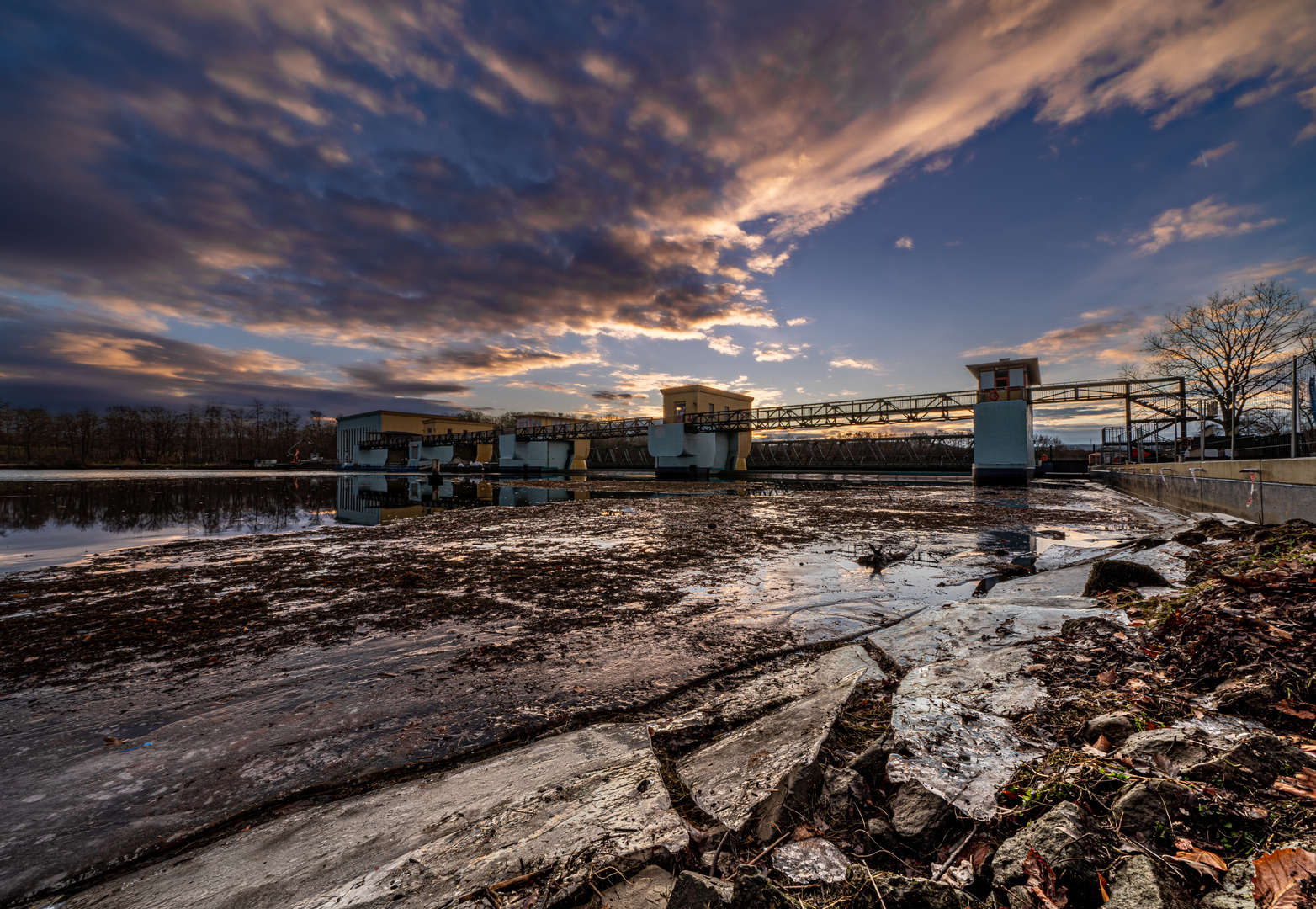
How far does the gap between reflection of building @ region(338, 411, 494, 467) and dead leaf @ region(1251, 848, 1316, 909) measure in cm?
6598

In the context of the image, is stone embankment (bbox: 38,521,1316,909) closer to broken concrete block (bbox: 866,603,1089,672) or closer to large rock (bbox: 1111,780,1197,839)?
large rock (bbox: 1111,780,1197,839)

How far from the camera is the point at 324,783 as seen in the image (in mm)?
2338

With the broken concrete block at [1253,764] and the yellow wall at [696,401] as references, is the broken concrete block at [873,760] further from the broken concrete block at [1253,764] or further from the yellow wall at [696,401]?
the yellow wall at [696,401]

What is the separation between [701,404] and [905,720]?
151ft

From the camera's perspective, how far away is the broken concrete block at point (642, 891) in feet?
4.78

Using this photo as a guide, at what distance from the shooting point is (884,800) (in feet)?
6.13

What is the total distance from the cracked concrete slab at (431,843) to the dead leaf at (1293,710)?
Answer: 265 centimetres

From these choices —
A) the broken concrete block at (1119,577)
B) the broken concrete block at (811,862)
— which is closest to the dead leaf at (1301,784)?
the broken concrete block at (811,862)

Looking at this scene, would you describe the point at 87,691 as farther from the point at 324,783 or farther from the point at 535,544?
the point at 535,544

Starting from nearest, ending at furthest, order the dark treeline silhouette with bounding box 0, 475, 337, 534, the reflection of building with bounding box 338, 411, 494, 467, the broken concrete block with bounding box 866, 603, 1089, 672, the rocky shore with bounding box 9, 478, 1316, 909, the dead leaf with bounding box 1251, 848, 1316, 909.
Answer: the dead leaf with bounding box 1251, 848, 1316, 909
the rocky shore with bounding box 9, 478, 1316, 909
the broken concrete block with bounding box 866, 603, 1089, 672
the dark treeline silhouette with bounding box 0, 475, 337, 534
the reflection of building with bounding box 338, 411, 494, 467

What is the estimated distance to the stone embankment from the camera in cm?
139

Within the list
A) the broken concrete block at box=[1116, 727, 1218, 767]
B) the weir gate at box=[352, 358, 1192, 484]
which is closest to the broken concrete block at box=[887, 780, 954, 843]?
the broken concrete block at box=[1116, 727, 1218, 767]

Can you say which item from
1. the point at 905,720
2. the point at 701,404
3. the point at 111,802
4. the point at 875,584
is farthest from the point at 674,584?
the point at 701,404

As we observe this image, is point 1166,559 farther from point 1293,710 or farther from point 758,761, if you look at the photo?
point 758,761
